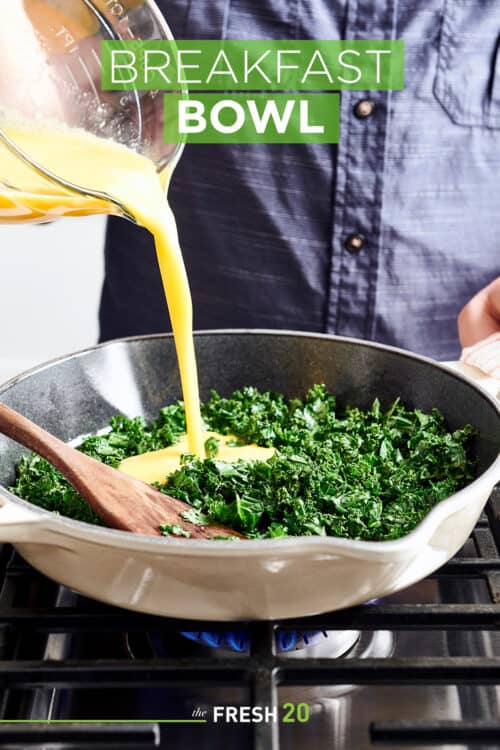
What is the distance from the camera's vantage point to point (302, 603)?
875 millimetres

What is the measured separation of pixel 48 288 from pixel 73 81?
2.28 metres

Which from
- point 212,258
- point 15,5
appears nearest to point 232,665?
point 15,5

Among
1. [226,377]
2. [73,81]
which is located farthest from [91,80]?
[226,377]

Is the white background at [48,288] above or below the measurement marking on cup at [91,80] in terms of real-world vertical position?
above

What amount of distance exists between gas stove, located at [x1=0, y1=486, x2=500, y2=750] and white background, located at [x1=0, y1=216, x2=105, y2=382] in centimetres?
251

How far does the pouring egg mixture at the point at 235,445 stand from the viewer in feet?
3.53

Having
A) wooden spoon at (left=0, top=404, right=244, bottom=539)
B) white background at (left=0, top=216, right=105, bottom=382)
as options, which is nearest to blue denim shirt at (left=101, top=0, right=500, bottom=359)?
wooden spoon at (left=0, top=404, right=244, bottom=539)

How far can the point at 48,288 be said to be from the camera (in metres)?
3.51

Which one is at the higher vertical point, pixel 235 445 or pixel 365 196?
pixel 365 196

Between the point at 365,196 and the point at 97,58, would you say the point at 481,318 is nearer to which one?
the point at 365,196

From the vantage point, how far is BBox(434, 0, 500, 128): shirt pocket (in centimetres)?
180

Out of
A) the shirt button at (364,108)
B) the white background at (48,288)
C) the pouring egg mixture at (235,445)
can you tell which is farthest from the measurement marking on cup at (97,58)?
the white background at (48,288)

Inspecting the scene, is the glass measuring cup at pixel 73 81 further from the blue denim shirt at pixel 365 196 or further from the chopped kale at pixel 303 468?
the blue denim shirt at pixel 365 196

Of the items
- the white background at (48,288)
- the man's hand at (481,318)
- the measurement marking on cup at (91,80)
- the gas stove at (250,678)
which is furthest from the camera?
the white background at (48,288)
